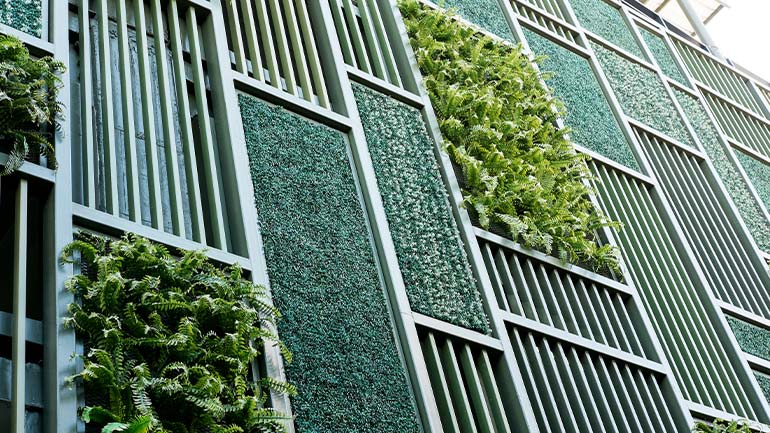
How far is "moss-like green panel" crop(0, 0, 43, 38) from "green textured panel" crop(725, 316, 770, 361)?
7.11 meters

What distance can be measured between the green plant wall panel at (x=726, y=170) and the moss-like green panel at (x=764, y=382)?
2.50 m

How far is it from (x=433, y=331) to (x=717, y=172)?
22.1ft

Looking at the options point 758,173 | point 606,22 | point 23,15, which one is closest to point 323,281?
point 23,15

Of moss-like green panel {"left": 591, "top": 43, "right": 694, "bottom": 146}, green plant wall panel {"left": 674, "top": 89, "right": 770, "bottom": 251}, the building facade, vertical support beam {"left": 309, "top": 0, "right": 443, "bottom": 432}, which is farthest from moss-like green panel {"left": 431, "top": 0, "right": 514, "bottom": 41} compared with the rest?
green plant wall panel {"left": 674, "top": 89, "right": 770, "bottom": 251}

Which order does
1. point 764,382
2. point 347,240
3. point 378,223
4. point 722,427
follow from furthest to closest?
1. point 764,382
2. point 722,427
3. point 378,223
4. point 347,240

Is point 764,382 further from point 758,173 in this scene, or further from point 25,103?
point 25,103

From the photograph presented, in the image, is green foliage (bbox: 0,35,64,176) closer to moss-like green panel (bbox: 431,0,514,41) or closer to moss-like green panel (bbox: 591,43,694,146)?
moss-like green panel (bbox: 431,0,514,41)

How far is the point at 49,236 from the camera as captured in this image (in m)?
5.30

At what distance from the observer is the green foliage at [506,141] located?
8.39m

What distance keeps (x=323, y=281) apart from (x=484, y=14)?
539 centimetres

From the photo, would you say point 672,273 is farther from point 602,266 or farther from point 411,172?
point 411,172

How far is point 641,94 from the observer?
12.3 meters

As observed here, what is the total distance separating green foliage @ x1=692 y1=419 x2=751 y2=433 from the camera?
26.5ft

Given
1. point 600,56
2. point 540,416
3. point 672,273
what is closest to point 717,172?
point 600,56
